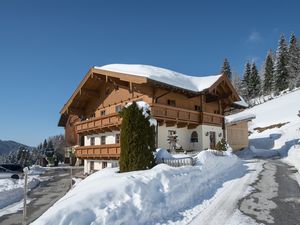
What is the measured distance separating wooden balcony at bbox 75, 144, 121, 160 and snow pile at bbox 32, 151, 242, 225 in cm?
1150

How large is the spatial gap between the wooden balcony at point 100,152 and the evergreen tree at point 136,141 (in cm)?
874

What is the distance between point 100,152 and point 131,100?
5509mm

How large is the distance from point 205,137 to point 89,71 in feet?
41.8

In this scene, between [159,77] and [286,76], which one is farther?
[286,76]

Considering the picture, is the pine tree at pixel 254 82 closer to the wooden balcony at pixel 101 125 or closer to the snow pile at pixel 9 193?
the wooden balcony at pixel 101 125

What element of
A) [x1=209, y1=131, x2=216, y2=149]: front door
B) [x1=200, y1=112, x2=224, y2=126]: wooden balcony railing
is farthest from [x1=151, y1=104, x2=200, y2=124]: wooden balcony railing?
[x1=209, y1=131, x2=216, y2=149]: front door

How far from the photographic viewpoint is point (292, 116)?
48.9 m

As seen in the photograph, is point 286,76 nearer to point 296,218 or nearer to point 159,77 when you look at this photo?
point 159,77

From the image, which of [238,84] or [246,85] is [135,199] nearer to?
[246,85]

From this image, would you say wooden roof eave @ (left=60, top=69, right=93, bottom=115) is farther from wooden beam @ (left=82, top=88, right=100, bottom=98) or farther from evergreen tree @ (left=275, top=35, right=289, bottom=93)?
evergreen tree @ (left=275, top=35, right=289, bottom=93)

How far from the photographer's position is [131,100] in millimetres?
25578

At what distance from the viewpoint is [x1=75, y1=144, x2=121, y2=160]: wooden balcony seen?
2337 centimetres

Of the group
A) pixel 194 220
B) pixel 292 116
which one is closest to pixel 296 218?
pixel 194 220

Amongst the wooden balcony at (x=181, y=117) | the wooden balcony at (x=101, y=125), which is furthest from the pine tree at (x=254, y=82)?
the wooden balcony at (x=101, y=125)
